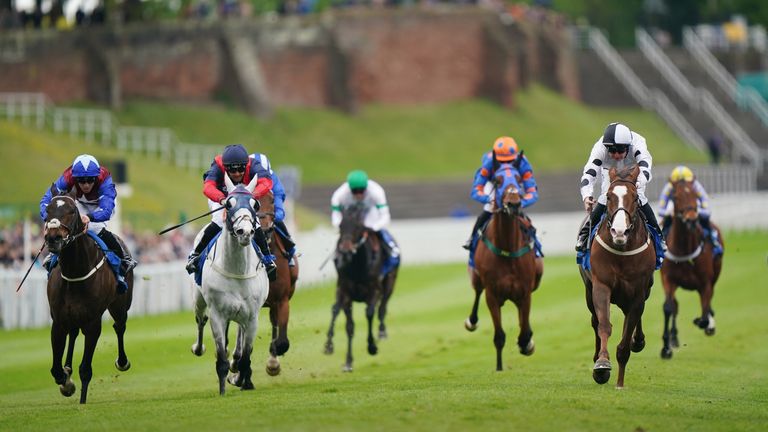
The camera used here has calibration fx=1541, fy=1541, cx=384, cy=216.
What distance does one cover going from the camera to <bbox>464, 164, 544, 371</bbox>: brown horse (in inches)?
720

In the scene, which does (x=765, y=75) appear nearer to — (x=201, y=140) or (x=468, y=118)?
(x=468, y=118)

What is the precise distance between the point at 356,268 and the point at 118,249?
509 centimetres

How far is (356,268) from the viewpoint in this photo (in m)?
21.1

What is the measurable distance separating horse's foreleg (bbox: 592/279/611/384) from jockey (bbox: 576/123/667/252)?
76 cm

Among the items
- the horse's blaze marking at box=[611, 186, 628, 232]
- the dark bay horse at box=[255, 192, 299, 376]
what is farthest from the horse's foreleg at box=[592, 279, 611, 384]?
the dark bay horse at box=[255, 192, 299, 376]

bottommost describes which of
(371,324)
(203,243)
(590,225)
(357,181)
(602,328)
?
(371,324)

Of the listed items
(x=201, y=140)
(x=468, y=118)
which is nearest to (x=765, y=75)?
(x=468, y=118)

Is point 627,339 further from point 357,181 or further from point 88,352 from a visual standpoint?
point 357,181

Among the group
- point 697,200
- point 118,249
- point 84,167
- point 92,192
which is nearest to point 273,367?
point 118,249

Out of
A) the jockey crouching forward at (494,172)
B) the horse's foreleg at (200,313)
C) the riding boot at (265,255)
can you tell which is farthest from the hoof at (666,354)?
the riding boot at (265,255)

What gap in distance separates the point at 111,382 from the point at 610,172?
7.51 metres

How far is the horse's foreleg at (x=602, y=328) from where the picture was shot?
15758mm

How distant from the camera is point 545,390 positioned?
1560cm

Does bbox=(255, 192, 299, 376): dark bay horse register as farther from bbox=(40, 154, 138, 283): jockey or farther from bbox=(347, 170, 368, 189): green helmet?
bbox=(347, 170, 368, 189): green helmet
